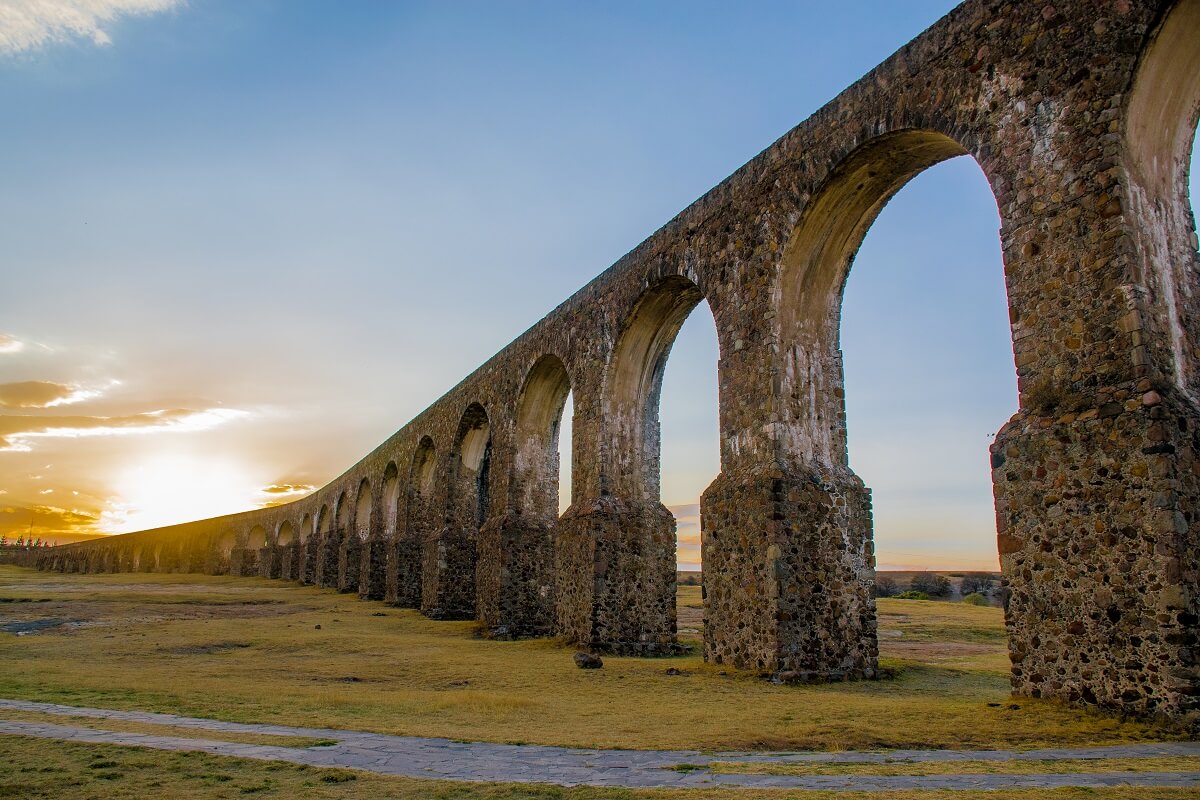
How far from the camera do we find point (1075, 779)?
448 centimetres

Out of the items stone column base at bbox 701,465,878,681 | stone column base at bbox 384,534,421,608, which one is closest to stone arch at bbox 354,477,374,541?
stone column base at bbox 384,534,421,608

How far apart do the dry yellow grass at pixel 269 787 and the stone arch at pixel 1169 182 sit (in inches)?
160

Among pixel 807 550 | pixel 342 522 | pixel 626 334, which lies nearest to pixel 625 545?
pixel 626 334

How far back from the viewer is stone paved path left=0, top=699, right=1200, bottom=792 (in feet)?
14.9

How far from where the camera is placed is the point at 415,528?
1057 inches

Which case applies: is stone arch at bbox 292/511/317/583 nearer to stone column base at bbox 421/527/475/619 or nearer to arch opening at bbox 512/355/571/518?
stone column base at bbox 421/527/475/619

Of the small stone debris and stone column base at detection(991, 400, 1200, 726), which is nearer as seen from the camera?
stone column base at detection(991, 400, 1200, 726)

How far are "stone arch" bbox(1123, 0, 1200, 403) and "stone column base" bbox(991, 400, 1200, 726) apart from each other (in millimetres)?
632

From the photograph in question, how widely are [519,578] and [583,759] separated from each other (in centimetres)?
1249

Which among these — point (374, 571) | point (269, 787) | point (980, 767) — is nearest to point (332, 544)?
point (374, 571)

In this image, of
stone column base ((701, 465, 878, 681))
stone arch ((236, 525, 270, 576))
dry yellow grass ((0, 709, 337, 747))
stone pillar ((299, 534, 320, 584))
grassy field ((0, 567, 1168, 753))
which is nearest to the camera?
dry yellow grass ((0, 709, 337, 747))

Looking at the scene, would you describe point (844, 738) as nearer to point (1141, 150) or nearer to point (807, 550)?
point (807, 550)

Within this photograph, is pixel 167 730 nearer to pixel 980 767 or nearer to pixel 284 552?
pixel 980 767

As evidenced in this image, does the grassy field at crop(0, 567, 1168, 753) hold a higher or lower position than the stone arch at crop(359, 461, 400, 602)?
lower
